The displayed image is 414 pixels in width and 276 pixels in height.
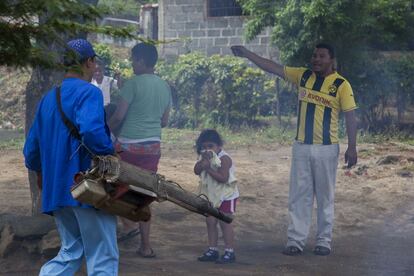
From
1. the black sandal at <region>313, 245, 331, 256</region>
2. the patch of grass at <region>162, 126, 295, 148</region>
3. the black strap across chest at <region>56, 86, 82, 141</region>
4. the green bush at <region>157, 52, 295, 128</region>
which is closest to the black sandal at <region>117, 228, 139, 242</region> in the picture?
the black sandal at <region>313, 245, 331, 256</region>

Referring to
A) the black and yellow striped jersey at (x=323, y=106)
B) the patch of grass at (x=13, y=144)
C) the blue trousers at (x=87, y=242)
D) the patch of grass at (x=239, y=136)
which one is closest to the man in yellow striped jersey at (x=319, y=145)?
the black and yellow striped jersey at (x=323, y=106)

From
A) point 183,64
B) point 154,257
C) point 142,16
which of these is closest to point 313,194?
point 154,257

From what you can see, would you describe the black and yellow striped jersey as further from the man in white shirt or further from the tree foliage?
the tree foliage

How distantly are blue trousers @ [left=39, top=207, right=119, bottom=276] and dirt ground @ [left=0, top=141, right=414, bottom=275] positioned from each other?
1.53 meters

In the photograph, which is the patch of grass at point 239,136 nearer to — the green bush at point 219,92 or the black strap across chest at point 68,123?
the green bush at point 219,92

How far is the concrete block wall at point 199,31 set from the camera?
1838cm

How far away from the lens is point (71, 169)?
5047 millimetres

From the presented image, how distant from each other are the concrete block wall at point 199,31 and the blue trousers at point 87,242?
511 inches

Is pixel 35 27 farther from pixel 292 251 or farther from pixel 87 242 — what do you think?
pixel 292 251

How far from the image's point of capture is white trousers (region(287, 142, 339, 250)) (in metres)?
7.70

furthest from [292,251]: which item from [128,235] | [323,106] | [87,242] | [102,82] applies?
[102,82]

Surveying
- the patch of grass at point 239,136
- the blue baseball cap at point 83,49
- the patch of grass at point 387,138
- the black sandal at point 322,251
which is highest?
the blue baseball cap at point 83,49

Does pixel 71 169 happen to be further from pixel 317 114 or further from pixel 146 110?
pixel 317 114

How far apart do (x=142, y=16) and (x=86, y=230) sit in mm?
16573
